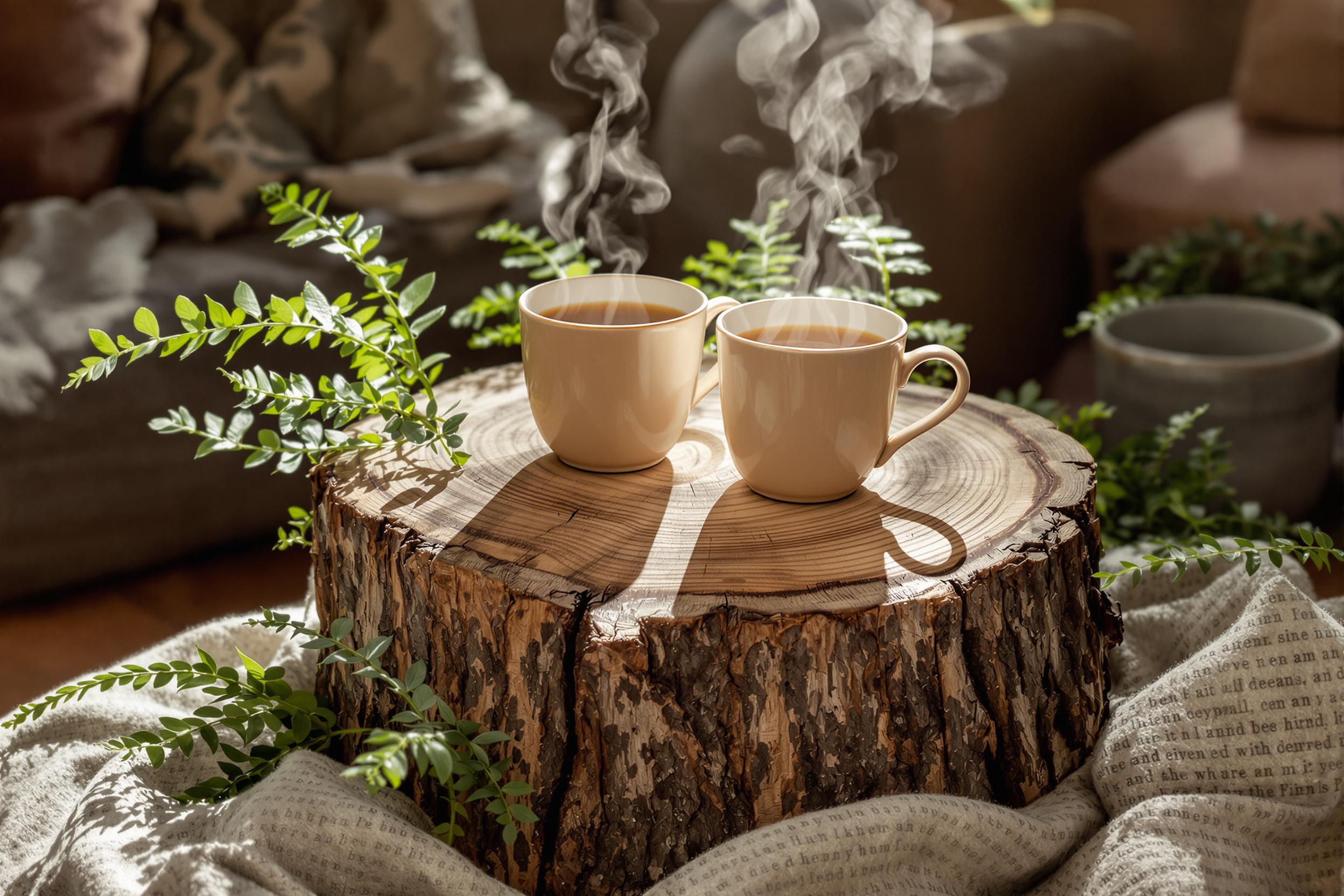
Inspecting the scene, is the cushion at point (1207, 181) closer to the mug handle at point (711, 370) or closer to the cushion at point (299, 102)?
the cushion at point (299, 102)

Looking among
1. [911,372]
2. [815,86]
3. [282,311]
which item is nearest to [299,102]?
[815,86]

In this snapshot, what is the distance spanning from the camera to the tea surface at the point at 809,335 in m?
0.97

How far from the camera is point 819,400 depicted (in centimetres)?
89

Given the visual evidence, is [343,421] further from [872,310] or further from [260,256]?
[260,256]

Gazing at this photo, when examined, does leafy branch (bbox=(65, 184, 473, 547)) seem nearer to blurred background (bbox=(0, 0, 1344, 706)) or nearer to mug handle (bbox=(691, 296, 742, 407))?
mug handle (bbox=(691, 296, 742, 407))

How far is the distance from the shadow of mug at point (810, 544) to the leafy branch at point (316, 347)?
23 cm

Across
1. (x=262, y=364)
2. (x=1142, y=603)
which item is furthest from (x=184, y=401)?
(x=1142, y=603)

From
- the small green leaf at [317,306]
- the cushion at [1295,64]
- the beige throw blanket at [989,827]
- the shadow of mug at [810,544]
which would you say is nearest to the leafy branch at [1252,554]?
the beige throw blanket at [989,827]

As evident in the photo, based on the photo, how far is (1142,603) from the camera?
1237mm

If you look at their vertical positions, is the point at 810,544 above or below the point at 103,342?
below

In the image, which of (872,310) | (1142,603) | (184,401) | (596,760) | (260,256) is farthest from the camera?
(260,256)

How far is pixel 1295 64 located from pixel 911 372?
5.24 ft

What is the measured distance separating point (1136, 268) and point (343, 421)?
152 cm

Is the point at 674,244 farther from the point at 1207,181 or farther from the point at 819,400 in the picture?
the point at 819,400
